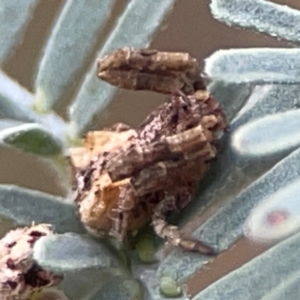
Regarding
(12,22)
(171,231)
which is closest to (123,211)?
(171,231)

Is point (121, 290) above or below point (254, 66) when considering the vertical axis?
below

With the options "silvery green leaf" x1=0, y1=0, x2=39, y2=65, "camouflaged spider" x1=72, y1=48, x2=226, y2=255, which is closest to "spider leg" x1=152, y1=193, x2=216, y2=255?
"camouflaged spider" x1=72, y1=48, x2=226, y2=255

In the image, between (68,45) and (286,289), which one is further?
(68,45)

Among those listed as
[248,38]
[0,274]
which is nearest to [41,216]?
[0,274]

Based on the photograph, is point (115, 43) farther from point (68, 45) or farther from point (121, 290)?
A: point (121, 290)

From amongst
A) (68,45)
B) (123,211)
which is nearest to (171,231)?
(123,211)

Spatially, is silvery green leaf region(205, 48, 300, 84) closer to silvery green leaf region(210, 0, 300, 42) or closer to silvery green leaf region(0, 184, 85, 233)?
silvery green leaf region(210, 0, 300, 42)
